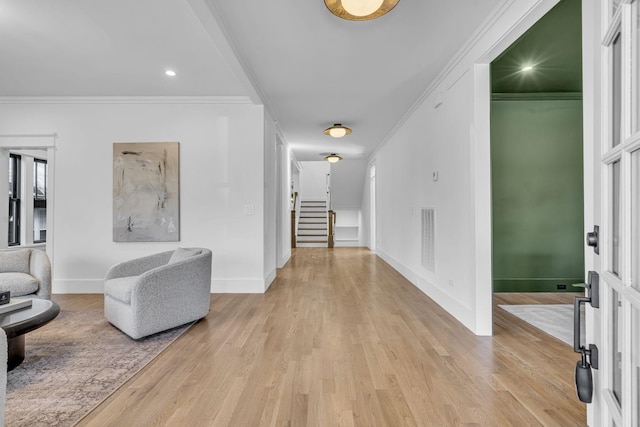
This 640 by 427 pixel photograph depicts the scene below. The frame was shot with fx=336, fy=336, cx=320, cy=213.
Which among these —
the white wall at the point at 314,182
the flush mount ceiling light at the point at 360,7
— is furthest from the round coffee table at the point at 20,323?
the white wall at the point at 314,182

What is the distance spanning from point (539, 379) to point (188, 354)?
238cm

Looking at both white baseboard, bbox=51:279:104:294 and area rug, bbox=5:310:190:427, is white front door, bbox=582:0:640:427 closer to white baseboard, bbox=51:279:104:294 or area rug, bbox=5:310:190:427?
area rug, bbox=5:310:190:427

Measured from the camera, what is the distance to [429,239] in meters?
4.31

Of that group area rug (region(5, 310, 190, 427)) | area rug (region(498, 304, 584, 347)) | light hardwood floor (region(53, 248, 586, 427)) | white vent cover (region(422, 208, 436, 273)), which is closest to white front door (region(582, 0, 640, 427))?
light hardwood floor (region(53, 248, 586, 427))

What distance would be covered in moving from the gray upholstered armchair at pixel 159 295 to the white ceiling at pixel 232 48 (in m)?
1.97

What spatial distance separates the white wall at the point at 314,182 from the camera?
43.9 feet

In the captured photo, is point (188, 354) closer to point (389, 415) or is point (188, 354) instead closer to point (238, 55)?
point (389, 415)

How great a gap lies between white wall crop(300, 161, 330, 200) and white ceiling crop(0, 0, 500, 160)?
8612 mm

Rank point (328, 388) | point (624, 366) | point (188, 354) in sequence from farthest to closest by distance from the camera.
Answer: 1. point (188, 354)
2. point (328, 388)
3. point (624, 366)

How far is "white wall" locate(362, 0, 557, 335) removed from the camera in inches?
108

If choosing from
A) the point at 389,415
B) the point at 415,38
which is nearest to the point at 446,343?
the point at 389,415

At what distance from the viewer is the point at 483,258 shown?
9.59ft

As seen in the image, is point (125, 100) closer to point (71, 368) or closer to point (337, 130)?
point (337, 130)

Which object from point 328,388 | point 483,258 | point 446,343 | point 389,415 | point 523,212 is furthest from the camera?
point 523,212
